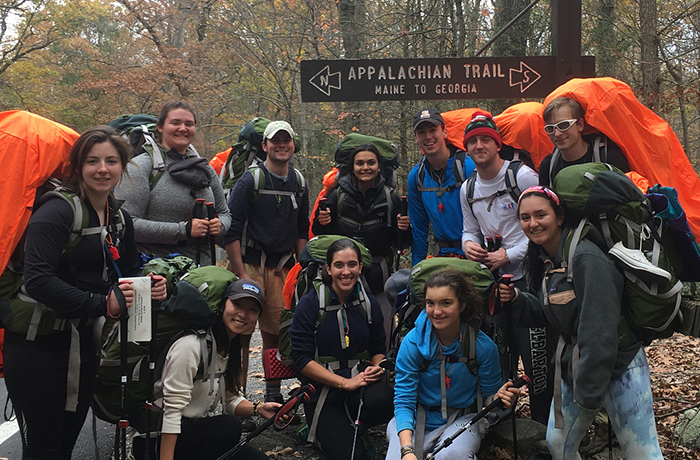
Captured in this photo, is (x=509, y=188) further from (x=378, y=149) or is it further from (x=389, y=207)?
(x=378, y=149)

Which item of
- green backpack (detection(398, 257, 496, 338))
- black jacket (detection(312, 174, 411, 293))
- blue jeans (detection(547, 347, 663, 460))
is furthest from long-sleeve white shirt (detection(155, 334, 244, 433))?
blue jeans (detection(547, 347, 663, 460))

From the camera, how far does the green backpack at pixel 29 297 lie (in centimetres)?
308

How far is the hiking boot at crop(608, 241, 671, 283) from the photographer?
265 cm

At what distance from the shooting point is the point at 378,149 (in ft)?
16.9

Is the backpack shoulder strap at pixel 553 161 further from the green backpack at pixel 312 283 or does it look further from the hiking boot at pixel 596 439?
the hiking boot at pixel 596 439

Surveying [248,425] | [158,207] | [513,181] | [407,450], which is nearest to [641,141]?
[513,181]

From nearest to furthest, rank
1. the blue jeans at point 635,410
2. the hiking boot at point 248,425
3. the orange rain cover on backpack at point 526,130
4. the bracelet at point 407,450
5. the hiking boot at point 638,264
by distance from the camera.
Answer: the hiking boot at point 638,264, the blue jeans at point 635,410, the bracelet at point 407,450, the orange rain cover on backpack at point 526,130, the hiking boot at point 248,425

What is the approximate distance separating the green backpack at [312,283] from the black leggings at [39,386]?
1745 millimetres

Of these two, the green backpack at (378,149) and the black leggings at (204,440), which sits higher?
the green backpack at (378,149)

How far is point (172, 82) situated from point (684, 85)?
15.4 m

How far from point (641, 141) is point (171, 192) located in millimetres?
3428

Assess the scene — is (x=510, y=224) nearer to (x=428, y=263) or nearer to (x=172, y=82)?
(x=428, y=263)

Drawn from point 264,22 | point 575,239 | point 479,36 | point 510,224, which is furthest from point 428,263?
point 264,22

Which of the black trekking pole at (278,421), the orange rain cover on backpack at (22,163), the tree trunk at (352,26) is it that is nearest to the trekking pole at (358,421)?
the black trekking pole at (278,421)
